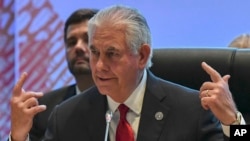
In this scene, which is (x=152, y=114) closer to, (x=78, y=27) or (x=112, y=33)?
(x=112, y=33)

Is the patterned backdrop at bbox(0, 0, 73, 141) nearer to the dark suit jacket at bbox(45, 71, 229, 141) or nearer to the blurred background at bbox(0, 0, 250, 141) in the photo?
the blurred background at bbox(0, 0, 250, 141)

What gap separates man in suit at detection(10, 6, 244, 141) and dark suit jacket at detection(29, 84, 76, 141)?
0.49 meters

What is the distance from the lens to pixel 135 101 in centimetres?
162

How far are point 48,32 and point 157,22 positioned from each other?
0.75 meters

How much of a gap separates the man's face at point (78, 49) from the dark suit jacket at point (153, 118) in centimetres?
73

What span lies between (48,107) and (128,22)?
0.90 m

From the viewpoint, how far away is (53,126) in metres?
1.67

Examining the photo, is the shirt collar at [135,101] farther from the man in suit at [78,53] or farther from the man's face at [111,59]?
the man in suit at [78,53]

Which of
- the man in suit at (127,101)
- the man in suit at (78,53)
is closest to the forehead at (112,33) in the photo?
the man in suit at (127,101)

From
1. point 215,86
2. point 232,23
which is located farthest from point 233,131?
point 232,23

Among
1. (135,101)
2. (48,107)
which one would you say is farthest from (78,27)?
(135,101)

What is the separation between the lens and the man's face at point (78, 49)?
245cm

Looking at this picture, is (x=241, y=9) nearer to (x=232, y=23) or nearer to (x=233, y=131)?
(x=232, y=23)

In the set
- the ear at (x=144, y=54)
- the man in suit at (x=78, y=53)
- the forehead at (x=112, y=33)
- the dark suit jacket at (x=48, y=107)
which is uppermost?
the forehead at (x=112, y=33)
